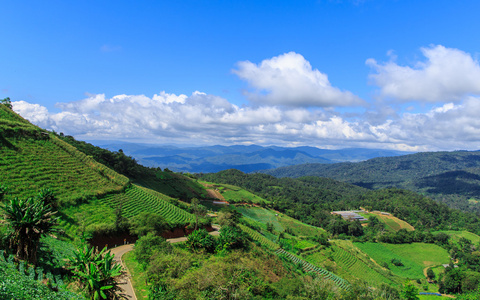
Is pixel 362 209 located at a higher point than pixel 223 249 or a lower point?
lower

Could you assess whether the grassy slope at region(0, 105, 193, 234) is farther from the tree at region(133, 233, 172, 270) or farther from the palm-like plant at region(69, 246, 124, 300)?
the palm-like plant at region(69, 246, 124, 300)

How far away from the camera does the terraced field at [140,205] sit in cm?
4912

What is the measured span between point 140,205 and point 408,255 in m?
110

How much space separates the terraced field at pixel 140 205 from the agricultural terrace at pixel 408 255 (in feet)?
256

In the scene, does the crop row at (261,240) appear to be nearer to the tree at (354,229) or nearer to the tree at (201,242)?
the tree at (201,242)

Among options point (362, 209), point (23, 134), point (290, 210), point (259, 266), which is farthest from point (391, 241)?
point (23, 134)

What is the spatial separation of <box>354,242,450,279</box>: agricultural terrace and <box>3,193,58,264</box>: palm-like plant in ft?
330

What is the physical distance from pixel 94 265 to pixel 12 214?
8491 mm

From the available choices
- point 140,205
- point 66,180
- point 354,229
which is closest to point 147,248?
point 140,205

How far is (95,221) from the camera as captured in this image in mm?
39719

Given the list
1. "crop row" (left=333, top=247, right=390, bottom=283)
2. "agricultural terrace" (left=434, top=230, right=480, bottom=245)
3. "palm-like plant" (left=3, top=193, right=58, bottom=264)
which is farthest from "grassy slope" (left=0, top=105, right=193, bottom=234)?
"agricultural terrace" (left=434, top=230, right=480, bottom=245)

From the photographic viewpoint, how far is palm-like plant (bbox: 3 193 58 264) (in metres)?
18.0

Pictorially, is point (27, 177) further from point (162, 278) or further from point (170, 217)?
point (162, 278)

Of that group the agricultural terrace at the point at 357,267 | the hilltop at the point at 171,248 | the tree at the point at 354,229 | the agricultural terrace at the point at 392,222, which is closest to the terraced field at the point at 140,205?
the hilltop at the point at 171,248
